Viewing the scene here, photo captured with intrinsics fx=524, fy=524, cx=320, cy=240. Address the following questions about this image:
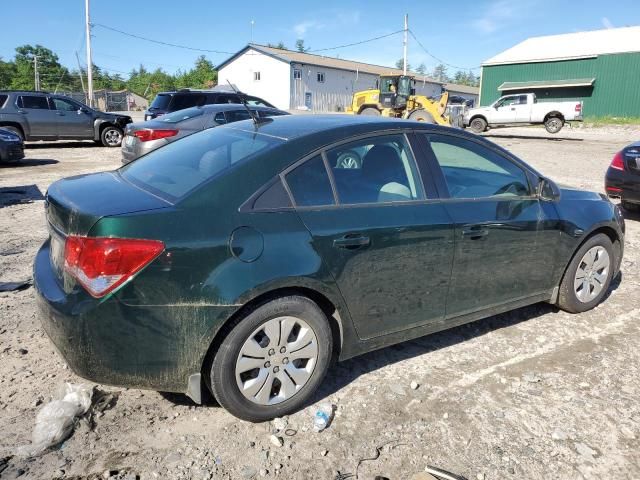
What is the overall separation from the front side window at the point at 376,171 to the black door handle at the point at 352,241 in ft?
0.76

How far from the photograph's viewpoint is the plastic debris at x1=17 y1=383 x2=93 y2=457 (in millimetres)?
2588

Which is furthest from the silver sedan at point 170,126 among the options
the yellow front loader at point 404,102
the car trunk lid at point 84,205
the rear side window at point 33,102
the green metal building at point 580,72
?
the green metal building at point 580,72

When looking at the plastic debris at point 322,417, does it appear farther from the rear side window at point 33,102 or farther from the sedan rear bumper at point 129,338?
the rear side window at point 33,102

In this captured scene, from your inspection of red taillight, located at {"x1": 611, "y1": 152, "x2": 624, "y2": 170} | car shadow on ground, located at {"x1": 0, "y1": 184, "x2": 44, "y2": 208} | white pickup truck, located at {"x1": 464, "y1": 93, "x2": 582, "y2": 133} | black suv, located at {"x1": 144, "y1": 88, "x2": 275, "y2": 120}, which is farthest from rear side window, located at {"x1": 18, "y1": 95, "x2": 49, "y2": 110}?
white pickup truck, located at {"x1": 464, "y1": 93, "x2": 582, "y2": 133}

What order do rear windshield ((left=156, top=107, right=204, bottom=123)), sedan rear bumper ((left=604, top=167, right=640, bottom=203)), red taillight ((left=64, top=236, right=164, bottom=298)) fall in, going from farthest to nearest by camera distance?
rear windshield ((left=156, top=107, right=204, bottom=123)) → sedan rear bumper ((left=604, top=167, right=640, bottom=203)) → red taillight ((left=64, top=236, right=164, bottom=298))

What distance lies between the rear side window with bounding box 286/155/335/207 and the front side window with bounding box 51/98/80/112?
50.5ft

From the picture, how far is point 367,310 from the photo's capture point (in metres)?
3.06

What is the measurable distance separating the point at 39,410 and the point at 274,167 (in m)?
1.86

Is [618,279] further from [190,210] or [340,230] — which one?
[190,210]

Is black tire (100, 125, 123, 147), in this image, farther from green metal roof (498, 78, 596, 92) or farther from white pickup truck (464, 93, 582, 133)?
green metal roof (498, 78, 596, 92)

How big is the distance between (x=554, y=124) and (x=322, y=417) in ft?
85.3

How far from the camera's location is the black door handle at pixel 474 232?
3.39 metres

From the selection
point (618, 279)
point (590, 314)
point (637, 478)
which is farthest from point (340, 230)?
point (618, 279)

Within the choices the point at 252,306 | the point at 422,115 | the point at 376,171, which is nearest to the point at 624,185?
the point at 376,171
